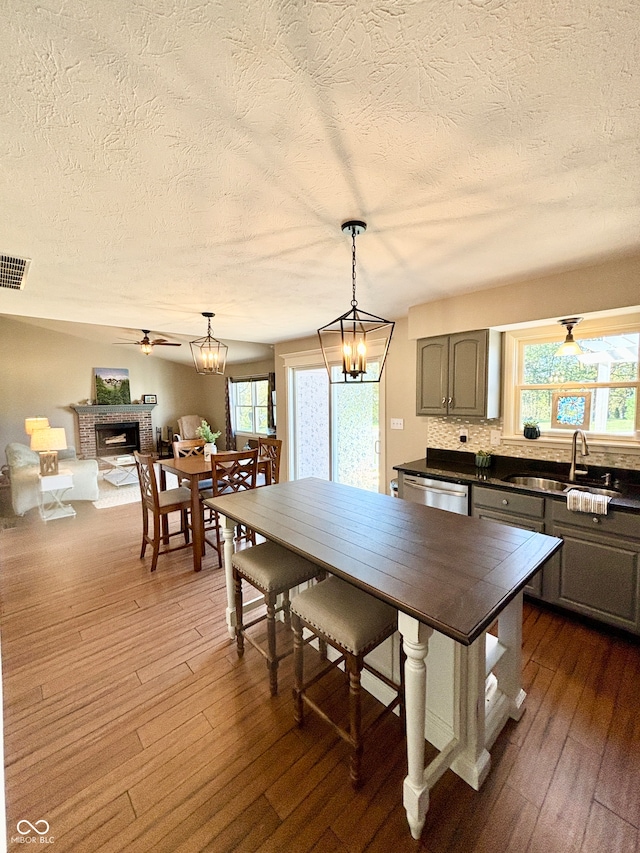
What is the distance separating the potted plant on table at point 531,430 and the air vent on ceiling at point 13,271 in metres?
3.70

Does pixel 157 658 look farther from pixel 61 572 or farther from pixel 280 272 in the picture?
pixel 280 272

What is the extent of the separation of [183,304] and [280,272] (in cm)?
128

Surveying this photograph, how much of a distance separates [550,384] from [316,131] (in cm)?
269

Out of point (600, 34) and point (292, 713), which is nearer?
point (600, 34)

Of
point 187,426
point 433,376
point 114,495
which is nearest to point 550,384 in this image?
point 433,376

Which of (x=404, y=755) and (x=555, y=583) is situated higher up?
(x=555, y=583)

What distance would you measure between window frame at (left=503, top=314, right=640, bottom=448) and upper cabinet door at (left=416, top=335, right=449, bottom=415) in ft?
1.67

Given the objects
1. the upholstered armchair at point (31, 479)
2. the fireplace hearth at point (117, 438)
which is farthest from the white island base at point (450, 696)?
the fireplace hearth at point (117, 438)

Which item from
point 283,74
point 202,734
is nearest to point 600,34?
point 283,74

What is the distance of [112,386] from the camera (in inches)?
334

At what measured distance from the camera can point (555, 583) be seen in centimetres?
234

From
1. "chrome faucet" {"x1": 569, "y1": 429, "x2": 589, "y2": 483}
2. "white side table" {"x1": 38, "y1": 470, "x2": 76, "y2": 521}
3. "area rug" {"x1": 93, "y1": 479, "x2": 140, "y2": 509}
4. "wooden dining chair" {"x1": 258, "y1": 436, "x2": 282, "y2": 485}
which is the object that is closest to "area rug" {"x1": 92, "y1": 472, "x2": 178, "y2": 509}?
"area rug" {"x1": 93, "y1": 479, "x2": 140, "y2": 509}

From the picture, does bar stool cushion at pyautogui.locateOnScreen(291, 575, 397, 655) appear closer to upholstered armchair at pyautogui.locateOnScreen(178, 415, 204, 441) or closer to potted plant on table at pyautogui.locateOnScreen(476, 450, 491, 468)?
potted plant on table at pyautogui.locateOnScreen(476, 450, 491, 468)

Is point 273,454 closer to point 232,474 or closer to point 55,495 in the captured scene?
point 232,474
